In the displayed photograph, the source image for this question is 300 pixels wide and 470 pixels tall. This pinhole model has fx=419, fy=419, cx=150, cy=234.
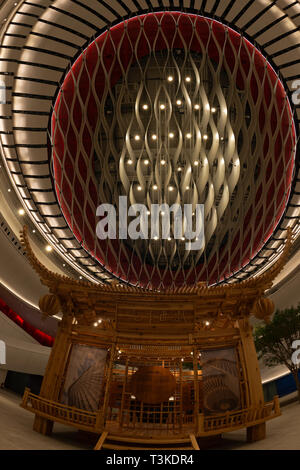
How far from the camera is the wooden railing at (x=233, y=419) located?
7.45 metres

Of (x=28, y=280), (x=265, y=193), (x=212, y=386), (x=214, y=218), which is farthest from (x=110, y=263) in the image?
(x=212, y=386)

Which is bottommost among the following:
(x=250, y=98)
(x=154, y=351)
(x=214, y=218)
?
(x=154, y=351)

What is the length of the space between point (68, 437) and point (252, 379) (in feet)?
12.5

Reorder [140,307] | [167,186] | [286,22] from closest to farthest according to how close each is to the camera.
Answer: [140,307] → [286,22] → [167,186]

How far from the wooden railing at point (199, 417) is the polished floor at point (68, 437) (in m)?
0.36

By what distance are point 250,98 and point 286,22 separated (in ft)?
9.07

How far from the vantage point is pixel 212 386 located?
8055 millimetres

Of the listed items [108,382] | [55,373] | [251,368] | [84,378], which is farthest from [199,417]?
[55,373]

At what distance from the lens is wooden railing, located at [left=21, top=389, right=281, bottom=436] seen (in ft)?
24.4

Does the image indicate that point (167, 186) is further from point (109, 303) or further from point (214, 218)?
point (109, 303)

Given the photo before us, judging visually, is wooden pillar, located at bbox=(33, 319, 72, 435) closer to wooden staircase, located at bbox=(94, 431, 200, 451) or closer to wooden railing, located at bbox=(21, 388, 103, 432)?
wooden railing, located at bbox=(21, 388, 103, 432)

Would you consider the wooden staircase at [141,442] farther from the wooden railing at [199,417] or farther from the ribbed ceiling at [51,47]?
the ribbed ceiling at [51,47]

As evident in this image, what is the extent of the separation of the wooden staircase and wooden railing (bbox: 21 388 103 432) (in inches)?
11.3
